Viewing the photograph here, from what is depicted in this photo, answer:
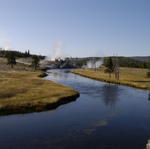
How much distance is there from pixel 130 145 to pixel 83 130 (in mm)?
8644

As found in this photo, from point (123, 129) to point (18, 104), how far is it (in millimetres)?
23717

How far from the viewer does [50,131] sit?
34938 mm

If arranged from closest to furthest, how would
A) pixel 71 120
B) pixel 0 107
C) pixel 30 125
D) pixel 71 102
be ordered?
pixel 30 125 → pixel 71 120 → pixel 0 107 → pixel 71 102

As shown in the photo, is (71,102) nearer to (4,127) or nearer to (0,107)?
(0,107)

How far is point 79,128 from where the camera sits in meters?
36.5

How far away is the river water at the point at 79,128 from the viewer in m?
29.9

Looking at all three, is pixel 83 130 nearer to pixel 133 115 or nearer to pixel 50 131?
pixel 50 131

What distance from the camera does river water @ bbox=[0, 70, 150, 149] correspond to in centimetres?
2989

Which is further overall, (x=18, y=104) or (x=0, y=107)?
(x=18, y=104)

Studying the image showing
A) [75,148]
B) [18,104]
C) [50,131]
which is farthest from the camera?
[18,104]

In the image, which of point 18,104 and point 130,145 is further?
point 18,104

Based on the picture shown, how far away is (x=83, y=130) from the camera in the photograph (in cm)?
3550

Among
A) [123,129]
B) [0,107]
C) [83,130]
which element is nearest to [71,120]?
[83,130]

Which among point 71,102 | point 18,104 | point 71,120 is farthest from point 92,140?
point 71,102
